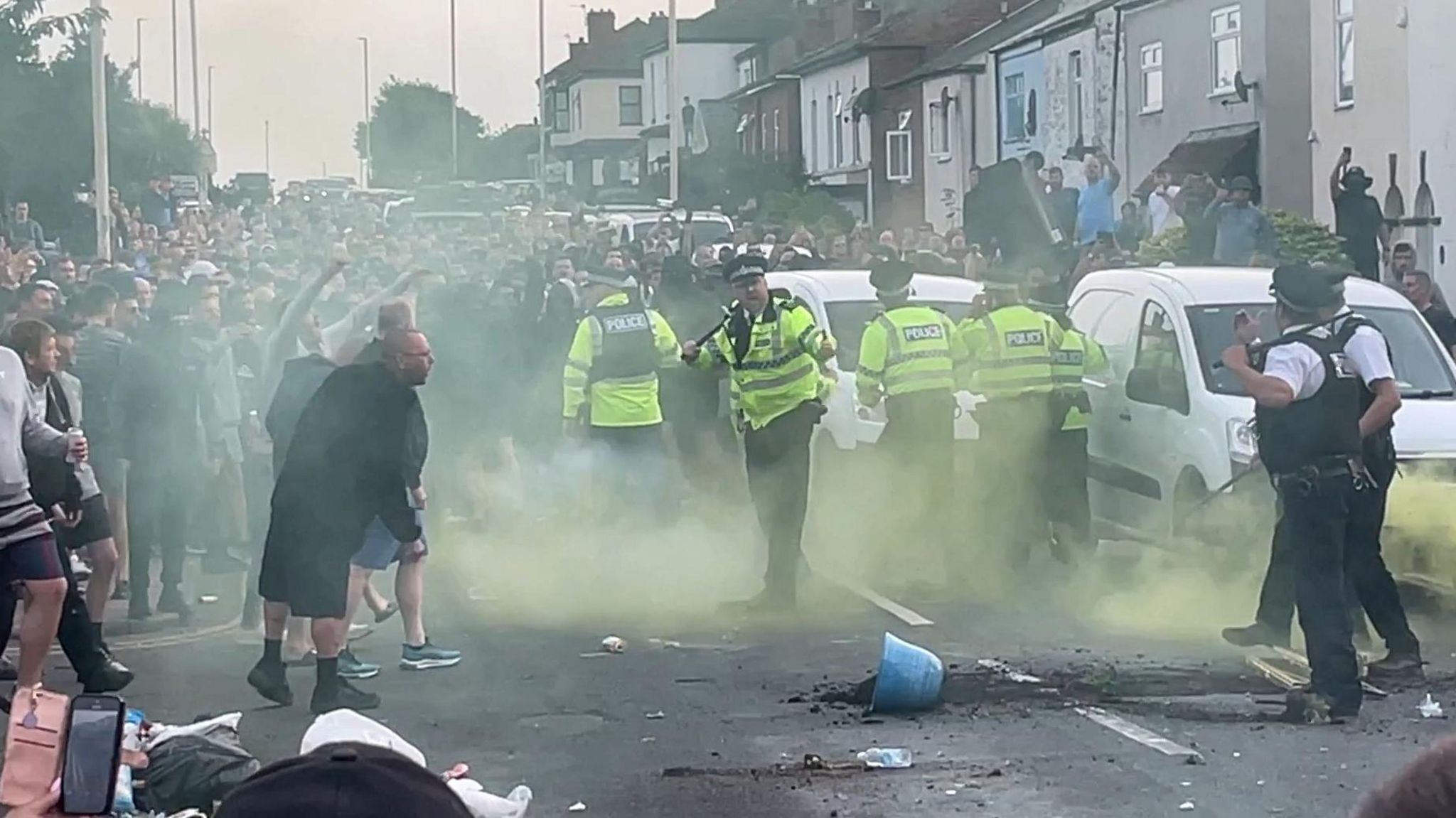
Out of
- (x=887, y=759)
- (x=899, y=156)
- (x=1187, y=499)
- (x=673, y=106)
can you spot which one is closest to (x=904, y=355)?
(x=1187, y=499)

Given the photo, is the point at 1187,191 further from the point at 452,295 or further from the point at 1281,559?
the point at 1281,559

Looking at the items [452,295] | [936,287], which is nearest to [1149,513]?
[936,287]

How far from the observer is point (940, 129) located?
163 feet

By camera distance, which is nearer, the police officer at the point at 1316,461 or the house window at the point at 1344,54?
the police officer at the point at 1316,461

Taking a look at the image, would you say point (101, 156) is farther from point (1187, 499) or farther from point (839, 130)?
point (839, 130)

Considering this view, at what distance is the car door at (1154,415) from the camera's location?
12.4 meters

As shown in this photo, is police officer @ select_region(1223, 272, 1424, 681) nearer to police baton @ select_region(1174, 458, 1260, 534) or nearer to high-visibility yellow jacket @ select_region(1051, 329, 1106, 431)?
police baton @ select_region(1174, 458, 1260, 534)

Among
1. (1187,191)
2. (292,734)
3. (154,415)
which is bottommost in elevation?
(292,734)

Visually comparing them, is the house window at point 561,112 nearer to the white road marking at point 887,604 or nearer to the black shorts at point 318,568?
the white road marking at point 887,604

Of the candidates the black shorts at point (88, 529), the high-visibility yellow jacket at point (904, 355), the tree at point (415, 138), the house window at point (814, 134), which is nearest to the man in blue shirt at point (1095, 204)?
the tree at point (415, 138)

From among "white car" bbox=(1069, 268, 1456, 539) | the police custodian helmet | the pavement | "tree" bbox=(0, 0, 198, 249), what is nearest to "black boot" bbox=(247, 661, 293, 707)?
the pavement

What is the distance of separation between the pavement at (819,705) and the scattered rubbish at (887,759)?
0.06 meters

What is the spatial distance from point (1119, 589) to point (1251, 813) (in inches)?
203

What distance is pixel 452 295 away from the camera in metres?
17.4
